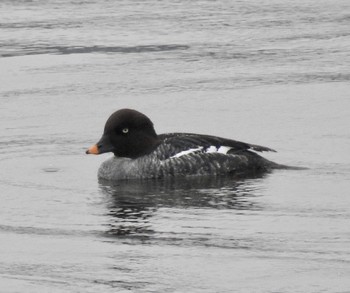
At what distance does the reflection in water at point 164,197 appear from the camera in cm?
1183

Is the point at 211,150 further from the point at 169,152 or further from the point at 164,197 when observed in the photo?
the point at 164,197

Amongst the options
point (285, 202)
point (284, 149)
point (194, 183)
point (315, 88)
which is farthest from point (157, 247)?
point (315, 88)

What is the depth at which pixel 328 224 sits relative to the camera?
37.3 ft

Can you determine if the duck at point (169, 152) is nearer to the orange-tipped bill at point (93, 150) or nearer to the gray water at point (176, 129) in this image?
the orange-tipped bill at point (93, 150)

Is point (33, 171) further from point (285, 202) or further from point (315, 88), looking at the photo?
point (315, 88)

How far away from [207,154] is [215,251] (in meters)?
3.67

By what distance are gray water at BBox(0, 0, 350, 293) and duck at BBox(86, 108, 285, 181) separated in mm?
208

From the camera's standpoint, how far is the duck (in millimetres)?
14055

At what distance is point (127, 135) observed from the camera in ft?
46.5

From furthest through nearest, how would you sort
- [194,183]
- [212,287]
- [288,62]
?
[288,62] → [194,183] → [212,287]

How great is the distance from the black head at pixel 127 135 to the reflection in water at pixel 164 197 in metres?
0.47

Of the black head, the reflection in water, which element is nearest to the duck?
the black head

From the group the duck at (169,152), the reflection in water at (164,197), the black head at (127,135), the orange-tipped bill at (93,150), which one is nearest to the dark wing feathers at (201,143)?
the duck at (169,152)

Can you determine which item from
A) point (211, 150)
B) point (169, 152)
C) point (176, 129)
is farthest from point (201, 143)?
point (176, 129)
